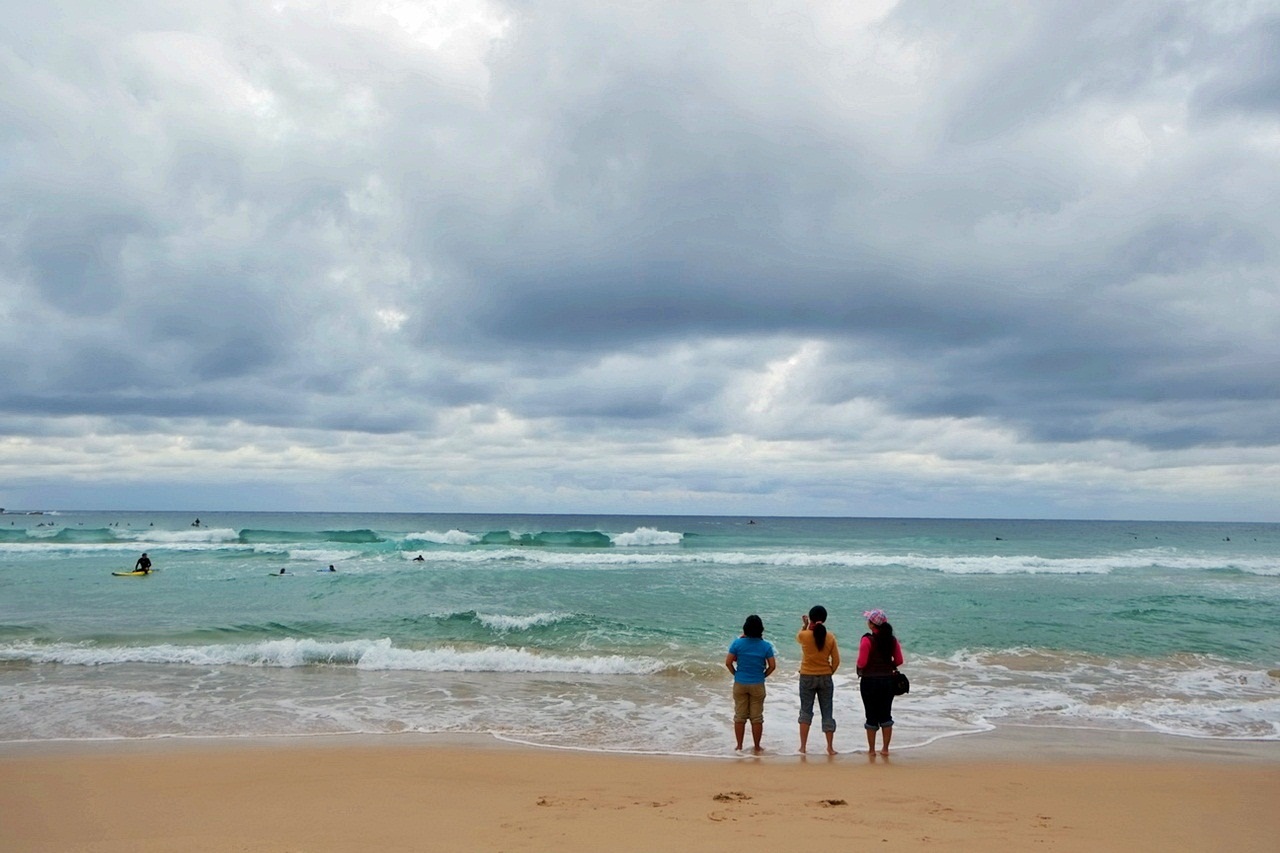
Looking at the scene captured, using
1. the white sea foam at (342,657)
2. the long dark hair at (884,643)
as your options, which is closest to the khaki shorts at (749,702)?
the long dark hair at (884,643)

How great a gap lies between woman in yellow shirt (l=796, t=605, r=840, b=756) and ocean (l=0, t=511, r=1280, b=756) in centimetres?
55

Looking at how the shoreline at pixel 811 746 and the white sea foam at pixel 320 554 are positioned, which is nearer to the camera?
the shoreline at pixel 811 746

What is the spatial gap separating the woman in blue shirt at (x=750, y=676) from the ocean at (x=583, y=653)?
42cm

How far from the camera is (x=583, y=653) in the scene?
1532cm

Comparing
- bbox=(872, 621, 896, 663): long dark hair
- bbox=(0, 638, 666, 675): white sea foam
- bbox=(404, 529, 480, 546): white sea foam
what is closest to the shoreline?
bbox=(872, 621, 896, 663): long dark hair

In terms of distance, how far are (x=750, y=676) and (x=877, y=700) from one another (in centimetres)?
147

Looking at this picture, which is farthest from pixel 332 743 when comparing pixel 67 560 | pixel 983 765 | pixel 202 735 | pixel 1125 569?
pixel 1125 569

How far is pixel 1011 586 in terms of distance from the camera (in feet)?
97.0

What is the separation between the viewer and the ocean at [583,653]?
10516 mm

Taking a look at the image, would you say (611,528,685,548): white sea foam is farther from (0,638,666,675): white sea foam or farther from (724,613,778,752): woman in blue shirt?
(724,613,778,752): woman in blue shirt

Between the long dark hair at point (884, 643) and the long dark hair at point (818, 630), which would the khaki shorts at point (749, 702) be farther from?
the long dark hair at point (884, 643)

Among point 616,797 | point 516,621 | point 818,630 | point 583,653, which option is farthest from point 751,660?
point 516,621

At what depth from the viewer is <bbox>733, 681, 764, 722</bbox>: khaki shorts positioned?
9.02 m

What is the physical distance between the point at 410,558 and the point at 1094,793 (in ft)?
120
